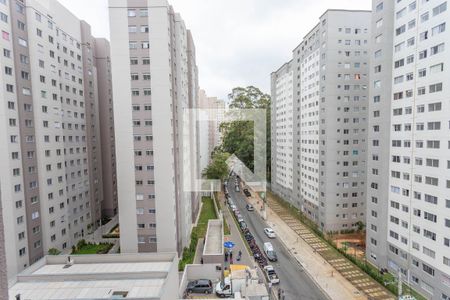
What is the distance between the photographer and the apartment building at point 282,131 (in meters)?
37.3

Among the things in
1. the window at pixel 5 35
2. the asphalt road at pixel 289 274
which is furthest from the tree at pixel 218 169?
the window at pixel 5 35

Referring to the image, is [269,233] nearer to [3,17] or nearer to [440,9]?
[440,9]

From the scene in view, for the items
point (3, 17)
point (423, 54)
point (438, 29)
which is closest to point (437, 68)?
point (423, 54)

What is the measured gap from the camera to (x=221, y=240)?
23.3 metres

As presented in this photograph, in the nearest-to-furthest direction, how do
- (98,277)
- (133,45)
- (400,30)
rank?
(98,277)
(400,30)
(133,45)

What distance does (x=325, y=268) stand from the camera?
20609mm

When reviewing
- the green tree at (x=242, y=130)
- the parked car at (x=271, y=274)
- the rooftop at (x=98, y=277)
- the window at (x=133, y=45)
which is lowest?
the parked car at (x=271, y=274)

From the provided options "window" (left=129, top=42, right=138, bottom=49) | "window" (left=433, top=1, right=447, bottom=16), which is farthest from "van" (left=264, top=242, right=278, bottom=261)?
"window" (left=433, top=1, right=447, bottom=16)

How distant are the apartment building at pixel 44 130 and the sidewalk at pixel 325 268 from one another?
20.3 metres

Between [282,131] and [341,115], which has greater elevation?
[341,115]

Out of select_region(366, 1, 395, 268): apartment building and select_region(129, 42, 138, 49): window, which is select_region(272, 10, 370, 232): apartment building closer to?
select_region(366, 1, 395, 268): apartment building

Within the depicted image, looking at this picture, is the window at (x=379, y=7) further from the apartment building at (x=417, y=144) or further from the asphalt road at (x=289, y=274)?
the asphalt road at (x=289, y=274)

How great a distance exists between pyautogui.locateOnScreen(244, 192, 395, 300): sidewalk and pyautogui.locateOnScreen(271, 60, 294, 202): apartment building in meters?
9.41

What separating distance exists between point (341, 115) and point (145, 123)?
19249mm
